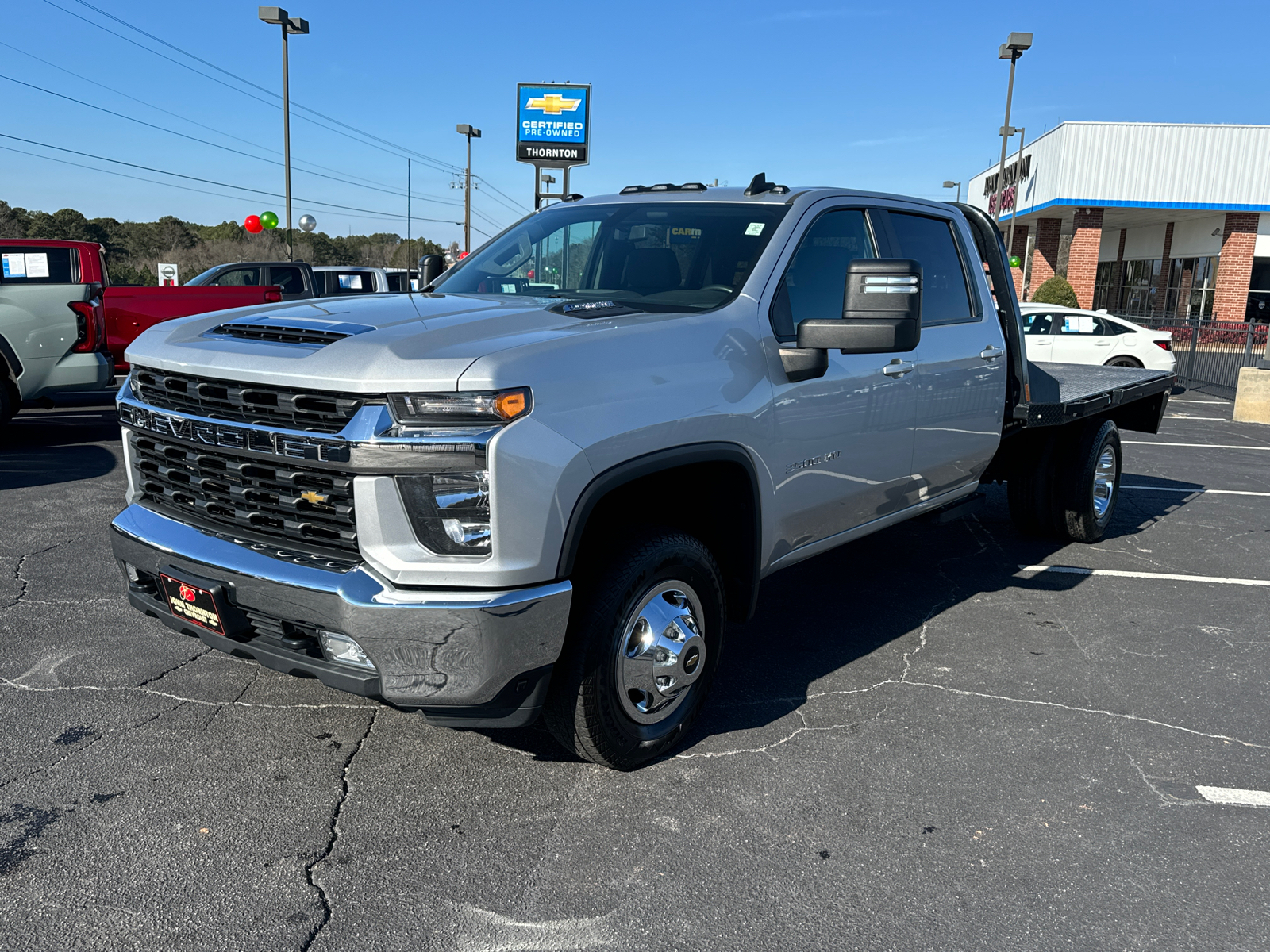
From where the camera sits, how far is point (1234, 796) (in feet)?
11.5

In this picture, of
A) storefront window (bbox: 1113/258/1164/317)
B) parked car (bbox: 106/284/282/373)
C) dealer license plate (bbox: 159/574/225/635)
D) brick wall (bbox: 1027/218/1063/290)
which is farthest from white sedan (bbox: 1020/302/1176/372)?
storefront window (bbox: 1113/258/1164/317)

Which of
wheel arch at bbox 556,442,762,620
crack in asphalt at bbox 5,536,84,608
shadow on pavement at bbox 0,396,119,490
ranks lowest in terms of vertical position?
shadow on pavement at bbox 0,396,119,490

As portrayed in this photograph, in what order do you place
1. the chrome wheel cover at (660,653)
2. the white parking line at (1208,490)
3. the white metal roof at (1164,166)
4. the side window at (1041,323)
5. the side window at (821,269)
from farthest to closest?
the white metal roof at (1164,166) → the side window at (1041,323) → the white parking line at (1208,490) → the side window at (821,269) → the chrome wheel cover at (660,653)

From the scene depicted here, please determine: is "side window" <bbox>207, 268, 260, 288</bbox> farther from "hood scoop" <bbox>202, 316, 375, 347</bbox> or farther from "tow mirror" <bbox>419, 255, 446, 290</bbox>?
"hood scoop" <bbox>202, 316, 375, 347</bbox>

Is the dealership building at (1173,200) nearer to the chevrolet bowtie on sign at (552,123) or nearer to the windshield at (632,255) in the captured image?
the chevrolet bowtie on sign at (552,123)

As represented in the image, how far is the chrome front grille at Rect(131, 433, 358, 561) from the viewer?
9.68ft

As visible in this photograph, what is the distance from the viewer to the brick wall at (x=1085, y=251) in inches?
1249

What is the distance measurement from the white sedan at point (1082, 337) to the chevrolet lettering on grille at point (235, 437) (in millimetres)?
15490

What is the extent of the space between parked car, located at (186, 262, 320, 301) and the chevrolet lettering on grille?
12425mm

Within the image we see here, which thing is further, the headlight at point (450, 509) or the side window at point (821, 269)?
the side window at point (821, 269)

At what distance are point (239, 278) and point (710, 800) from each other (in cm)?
1555

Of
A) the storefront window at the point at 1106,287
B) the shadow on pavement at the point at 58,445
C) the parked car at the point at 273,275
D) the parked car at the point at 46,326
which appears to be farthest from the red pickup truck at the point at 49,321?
the storefront window at the point at 1106,287

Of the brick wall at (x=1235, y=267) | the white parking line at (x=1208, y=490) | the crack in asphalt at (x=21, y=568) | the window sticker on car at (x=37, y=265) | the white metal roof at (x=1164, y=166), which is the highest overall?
the white metal roof at (x=1164, y=166)

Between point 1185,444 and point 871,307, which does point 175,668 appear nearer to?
point 871,307
